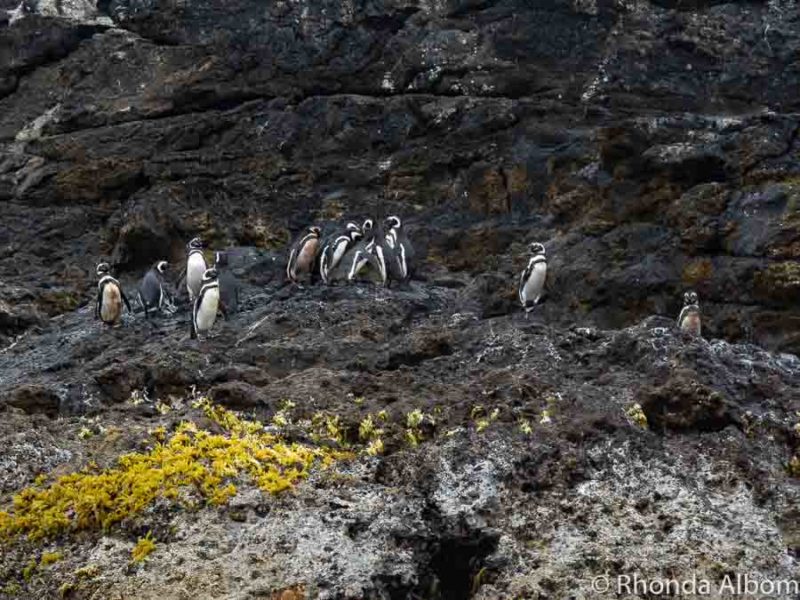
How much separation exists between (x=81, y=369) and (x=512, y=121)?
944 cm

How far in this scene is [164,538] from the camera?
31.0ft

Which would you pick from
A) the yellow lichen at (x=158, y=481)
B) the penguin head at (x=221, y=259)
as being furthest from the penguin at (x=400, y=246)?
the yellow lichen at (x=158, y=481)

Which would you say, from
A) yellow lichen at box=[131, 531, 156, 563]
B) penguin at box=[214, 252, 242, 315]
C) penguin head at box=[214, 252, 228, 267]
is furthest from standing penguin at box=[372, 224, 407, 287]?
yellow lichen at box=[131, 531, 156, 563]

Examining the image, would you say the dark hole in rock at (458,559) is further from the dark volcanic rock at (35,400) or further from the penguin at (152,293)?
the penguin at (152,293)

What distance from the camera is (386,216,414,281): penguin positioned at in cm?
1808

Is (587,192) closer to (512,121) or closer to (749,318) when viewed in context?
(512,121)

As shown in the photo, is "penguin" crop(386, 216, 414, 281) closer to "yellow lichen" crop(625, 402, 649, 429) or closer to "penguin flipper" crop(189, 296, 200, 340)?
"penguin flipper" crop(189, 296, 200, 340)

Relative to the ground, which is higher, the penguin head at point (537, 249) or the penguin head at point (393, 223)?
the penguin head at point (537, 249)

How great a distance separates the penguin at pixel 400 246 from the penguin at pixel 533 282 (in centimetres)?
203

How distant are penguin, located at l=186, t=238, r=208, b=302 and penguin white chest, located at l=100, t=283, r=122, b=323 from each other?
1.12m

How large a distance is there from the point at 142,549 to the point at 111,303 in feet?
28.3

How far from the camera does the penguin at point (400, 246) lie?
712 inches

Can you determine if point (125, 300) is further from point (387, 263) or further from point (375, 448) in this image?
point (375, 448)

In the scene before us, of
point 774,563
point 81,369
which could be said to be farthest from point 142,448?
point 774,563
